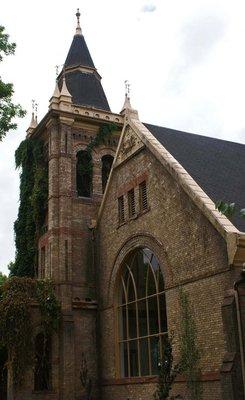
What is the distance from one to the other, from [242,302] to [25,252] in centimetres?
1716

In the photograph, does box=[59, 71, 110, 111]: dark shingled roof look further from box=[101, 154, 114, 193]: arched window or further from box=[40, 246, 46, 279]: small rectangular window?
box=[40, 246, 46, 279]: small rectangular window

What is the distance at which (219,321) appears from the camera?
Answer: 58.9ft

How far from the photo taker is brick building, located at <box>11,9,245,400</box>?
718 inches

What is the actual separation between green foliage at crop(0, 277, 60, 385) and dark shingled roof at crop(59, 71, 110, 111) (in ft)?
38.9

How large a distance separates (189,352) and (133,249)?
20.0 feet

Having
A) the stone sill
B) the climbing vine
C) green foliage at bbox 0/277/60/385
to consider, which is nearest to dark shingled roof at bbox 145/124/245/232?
the stone sill

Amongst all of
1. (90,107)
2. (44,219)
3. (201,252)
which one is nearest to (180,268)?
(201,252)

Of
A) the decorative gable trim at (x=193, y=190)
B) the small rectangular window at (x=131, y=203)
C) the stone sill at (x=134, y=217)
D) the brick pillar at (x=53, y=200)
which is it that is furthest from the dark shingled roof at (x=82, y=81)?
the stone sill at (x=134, y=217)

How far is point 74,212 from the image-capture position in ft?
96.1

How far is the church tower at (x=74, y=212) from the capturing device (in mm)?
25781

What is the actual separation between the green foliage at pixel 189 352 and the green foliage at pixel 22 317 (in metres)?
8.08

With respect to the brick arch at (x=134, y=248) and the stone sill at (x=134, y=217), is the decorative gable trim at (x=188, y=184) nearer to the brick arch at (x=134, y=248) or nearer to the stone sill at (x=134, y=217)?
the stone sill at (x=134, y=217)

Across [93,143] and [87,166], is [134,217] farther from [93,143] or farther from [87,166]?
[93,143]

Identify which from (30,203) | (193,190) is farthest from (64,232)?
(193,190)
